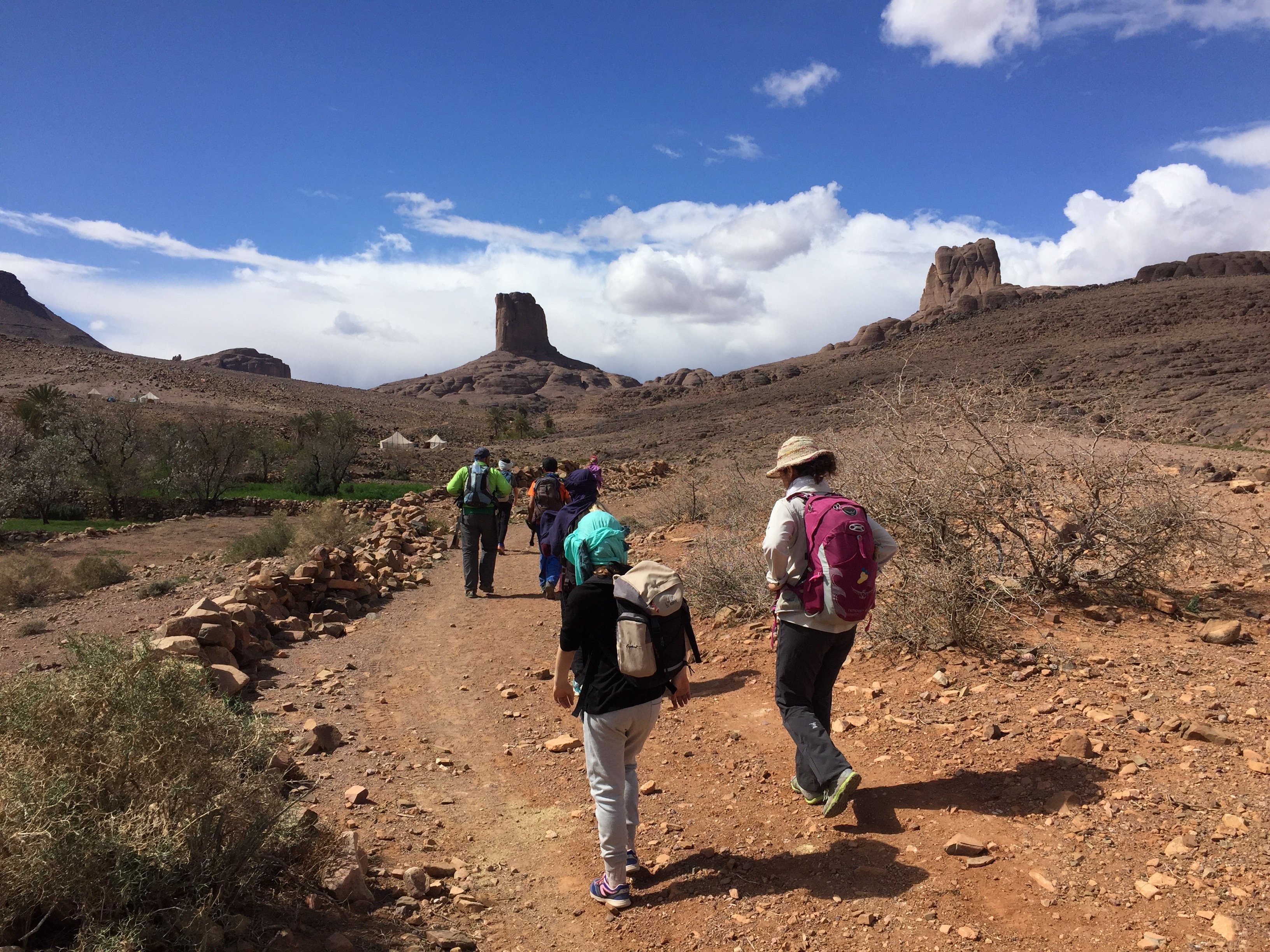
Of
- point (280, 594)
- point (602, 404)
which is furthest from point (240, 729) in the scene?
point (602, 404)

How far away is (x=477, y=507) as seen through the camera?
9438mm

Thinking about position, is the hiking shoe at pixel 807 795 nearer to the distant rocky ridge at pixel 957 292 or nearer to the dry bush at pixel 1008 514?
the dry bush at pixel 1008 514

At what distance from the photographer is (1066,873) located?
119 inches

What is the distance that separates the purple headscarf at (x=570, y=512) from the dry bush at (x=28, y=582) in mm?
9330

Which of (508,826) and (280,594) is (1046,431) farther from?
(280,594)

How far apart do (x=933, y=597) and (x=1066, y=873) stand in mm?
2492

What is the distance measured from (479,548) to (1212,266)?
7738 centimetres

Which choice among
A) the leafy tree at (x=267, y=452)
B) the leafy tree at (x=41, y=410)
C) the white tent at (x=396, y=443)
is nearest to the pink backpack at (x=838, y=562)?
the leafy tree at (x=41, y=410)

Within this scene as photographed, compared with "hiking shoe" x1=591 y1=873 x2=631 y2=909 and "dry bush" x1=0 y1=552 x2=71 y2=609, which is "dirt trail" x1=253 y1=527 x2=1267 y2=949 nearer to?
"hiking shoe" x1=591 y1=873 x2=631 y2=909

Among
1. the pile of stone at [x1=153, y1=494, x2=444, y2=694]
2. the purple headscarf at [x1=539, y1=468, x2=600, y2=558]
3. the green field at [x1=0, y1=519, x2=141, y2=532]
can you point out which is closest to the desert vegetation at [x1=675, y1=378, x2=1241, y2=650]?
the purple headscarf at [x1=539, y1=468, x2=600, y2=558]

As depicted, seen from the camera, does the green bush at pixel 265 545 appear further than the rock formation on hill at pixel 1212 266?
No

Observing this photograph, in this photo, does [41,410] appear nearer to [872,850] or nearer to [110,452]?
[110,452]

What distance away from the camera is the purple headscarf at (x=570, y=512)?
17.7 feet

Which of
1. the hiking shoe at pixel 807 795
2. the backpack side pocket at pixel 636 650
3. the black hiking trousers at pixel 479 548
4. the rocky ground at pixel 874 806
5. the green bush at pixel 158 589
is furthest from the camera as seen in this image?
the green bush at pixel 158 589
